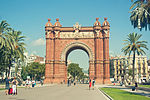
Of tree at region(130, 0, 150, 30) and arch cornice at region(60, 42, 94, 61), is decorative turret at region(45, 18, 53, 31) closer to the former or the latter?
arch cornice at region(60, 42, 94, 61)

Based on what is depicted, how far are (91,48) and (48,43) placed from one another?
14071mm

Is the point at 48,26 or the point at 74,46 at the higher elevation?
the point at 48,26

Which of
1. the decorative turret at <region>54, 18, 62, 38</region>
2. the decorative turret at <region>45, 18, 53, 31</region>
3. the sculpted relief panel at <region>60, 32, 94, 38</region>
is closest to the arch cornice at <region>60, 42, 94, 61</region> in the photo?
the sculpted relief panel at <region>60, 32, 94, 38</region>

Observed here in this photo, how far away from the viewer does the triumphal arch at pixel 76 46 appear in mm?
58312

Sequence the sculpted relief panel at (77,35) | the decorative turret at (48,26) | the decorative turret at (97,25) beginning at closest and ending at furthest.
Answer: the decorative turret at (97,25) → the decorative turret at (48,26) → the sculpted relief panel at (77,35)

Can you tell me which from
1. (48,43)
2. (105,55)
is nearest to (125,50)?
(105,55)

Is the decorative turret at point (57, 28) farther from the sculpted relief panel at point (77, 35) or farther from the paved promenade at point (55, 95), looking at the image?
the paved promenade at point (55, 95)

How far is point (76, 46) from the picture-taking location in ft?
200

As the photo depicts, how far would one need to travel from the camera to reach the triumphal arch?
58312 mm

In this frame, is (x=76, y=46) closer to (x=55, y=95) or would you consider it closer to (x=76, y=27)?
(x=76, y=27)

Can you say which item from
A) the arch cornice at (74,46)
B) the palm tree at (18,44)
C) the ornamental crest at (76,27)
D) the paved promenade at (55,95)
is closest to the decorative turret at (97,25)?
the ornamental crest at (76,27)

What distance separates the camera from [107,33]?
59000 millimetres

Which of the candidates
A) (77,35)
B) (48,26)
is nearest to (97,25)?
(77,35)

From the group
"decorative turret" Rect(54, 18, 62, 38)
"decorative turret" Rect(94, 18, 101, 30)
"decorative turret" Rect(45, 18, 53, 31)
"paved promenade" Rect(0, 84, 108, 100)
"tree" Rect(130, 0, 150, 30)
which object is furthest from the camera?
"decorative turret" Rect(45, 18, 53, 31)
